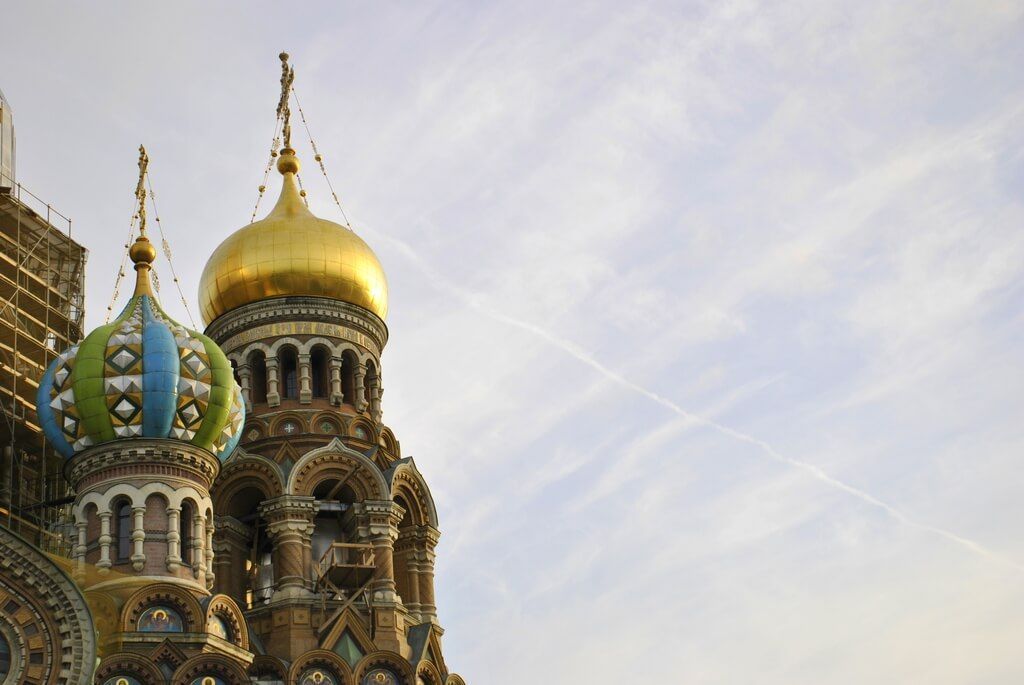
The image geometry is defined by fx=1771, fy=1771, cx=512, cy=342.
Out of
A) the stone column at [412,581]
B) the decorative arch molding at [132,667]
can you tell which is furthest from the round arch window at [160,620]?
the stone column at [412,581]

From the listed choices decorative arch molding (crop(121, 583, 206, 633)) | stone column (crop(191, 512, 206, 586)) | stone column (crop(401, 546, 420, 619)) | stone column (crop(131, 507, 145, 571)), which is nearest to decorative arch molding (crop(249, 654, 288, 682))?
stone column (crop(191, 512, 206, 586))

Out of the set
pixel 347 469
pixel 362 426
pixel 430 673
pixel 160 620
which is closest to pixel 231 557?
pixel 347 469

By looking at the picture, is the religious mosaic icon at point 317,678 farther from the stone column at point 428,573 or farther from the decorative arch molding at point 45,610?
the decorative arch molding at point 45,610

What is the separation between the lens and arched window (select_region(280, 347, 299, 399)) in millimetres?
30964

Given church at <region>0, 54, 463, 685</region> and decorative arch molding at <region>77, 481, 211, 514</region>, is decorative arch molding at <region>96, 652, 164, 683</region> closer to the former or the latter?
church at <region>0, 54, 463, 685</region>

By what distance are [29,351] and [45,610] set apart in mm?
7230

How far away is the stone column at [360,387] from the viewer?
31.0 meters

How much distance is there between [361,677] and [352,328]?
7.06 m

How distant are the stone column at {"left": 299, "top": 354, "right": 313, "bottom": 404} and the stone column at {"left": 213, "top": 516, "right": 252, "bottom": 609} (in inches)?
95.4

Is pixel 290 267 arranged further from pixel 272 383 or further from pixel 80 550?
pixel 80 550

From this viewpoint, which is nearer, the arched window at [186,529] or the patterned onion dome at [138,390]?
the patterned onion dome at [138,390]

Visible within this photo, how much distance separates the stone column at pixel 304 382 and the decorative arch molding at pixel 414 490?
6.44 ft

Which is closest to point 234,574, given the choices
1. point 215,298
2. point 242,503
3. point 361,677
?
point 242,503

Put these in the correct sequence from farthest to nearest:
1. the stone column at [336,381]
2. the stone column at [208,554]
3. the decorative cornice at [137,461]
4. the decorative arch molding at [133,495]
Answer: the stone column at [336,381]
the stone column at [208,554]
the decorative cornice at [137,461]
the decorative arch molding at [133,495]
